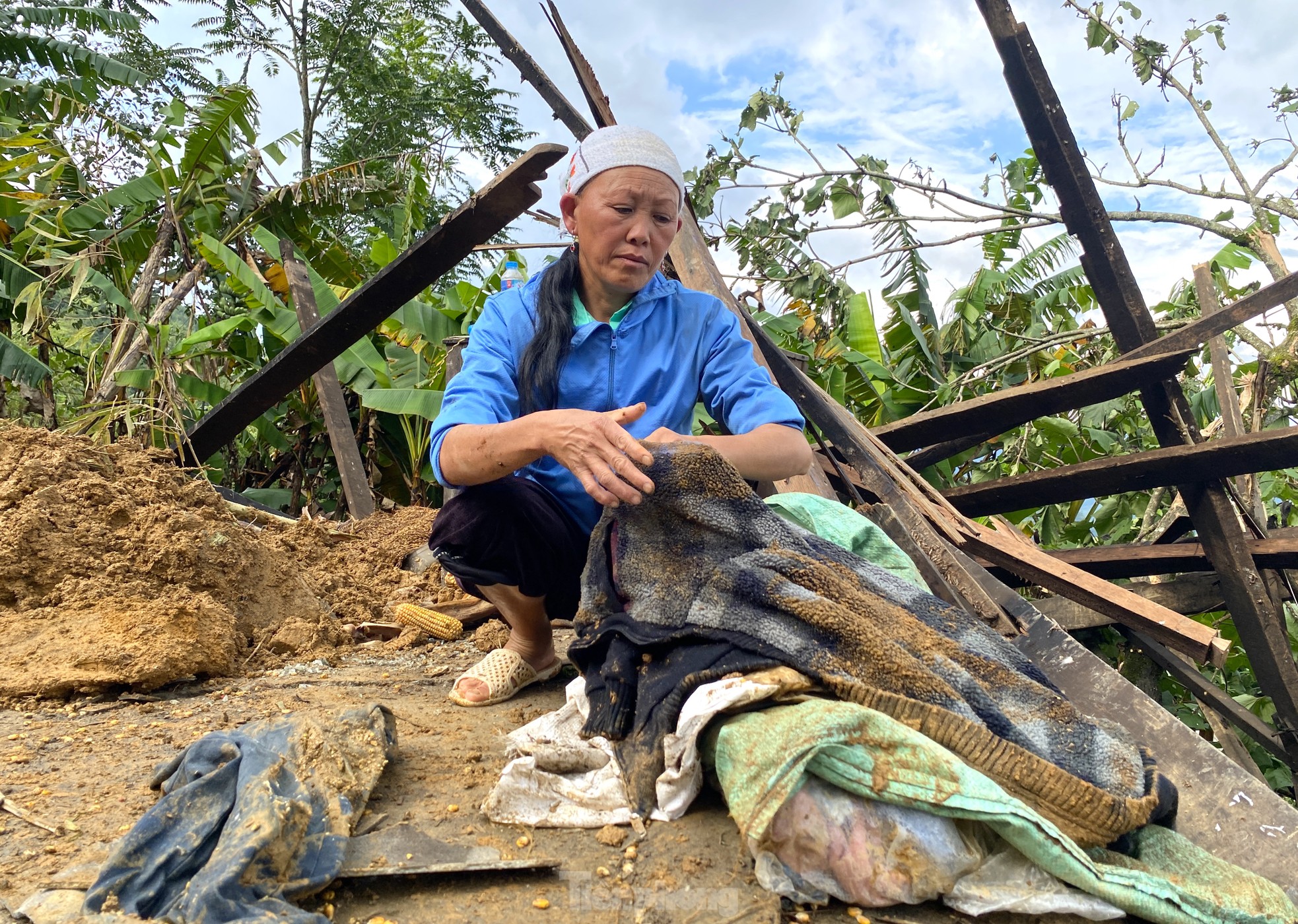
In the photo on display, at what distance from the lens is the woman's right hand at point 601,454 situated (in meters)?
1.64

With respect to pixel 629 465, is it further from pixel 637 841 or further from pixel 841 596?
pixel 637 841

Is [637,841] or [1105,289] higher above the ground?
[1105,289]

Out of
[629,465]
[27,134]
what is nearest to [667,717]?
[629,465]

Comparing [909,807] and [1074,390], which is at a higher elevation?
[1074,390]

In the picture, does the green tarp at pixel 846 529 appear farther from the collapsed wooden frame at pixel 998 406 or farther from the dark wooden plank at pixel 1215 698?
the dark wooden plank at pixel 1215 698

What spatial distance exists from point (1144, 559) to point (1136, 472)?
453 mm

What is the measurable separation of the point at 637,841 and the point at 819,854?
33 centimetres

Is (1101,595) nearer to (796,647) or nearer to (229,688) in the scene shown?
(796,647)

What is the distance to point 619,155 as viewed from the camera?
2.10 meters

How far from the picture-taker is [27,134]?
5.98m

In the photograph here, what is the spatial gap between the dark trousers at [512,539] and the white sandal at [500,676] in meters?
0.21

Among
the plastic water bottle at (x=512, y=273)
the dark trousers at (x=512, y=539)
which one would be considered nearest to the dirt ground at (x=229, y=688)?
the dark trousers at (x=512, y=539)

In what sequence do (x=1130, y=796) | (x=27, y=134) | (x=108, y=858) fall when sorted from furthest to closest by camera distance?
(x=27, y=134) → (x=1130, y=796) → (x=108, y=858)

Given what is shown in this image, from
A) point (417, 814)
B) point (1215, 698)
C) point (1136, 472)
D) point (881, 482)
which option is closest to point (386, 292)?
point (881, 482)
